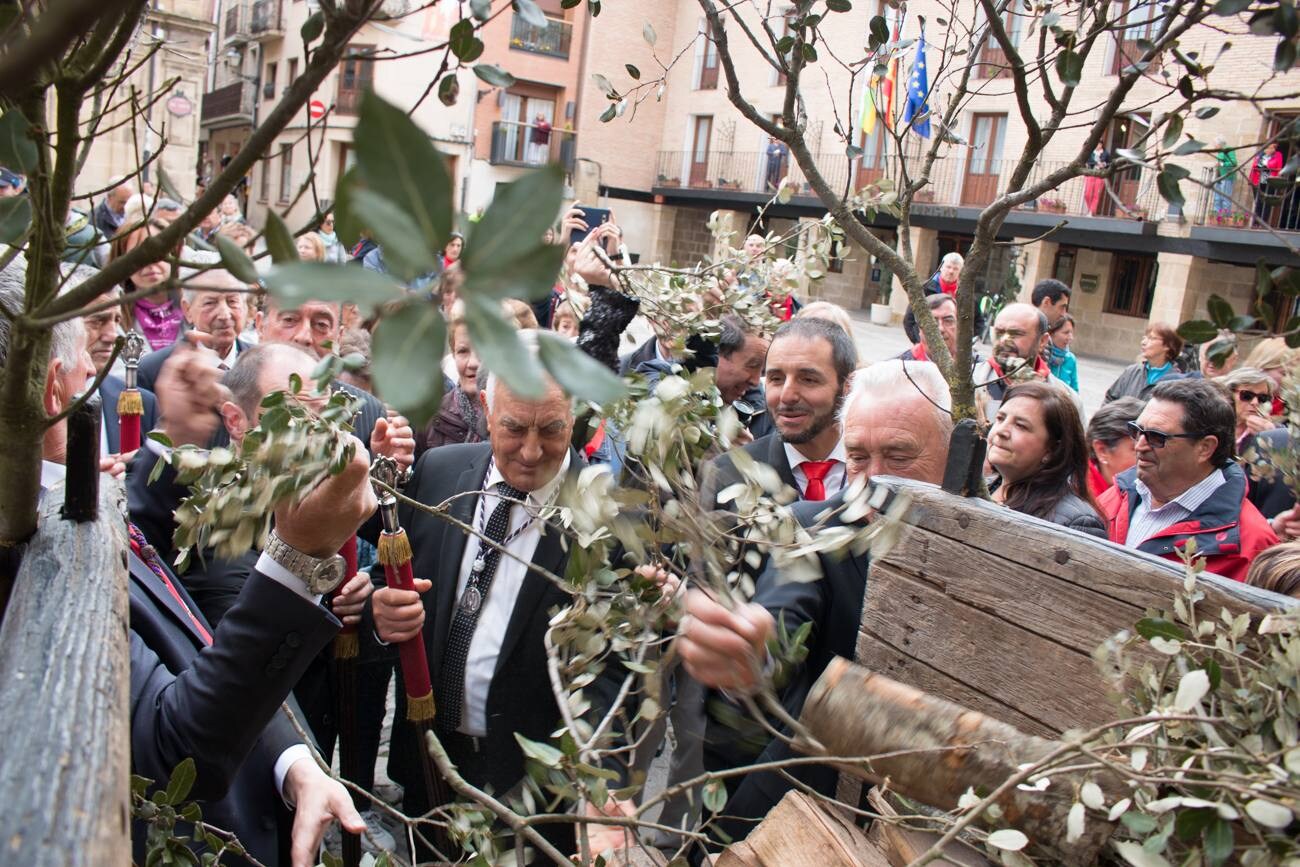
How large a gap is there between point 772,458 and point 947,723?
2.40 meters

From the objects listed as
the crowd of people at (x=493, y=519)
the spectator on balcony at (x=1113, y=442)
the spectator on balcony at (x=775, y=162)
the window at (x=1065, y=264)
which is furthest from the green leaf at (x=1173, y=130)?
the spectator on balcony at (x=775, y=162)

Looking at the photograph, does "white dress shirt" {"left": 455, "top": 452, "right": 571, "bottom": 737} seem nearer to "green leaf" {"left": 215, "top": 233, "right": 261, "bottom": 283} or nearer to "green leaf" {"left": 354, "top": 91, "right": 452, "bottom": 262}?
"green leaf" {"left": 215, "top": 233, "right": 261, "bottom": 283}

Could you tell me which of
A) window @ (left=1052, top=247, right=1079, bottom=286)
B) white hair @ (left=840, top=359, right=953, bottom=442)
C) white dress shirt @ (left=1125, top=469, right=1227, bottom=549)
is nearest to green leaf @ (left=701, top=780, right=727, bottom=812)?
white hair @ (left=840, top=359, right=953, bottom=442)

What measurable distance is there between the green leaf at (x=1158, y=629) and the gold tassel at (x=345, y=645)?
206 cm

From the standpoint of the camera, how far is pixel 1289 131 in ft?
5.46

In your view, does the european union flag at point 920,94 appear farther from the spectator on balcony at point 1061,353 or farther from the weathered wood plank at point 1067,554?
the spectator on balcony at point 1061,353

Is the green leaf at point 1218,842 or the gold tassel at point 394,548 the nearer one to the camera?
the green leaf at point 1218,842

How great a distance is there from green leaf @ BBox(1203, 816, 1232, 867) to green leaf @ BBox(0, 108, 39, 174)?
135 centimetres

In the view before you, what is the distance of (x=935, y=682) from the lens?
191 cm

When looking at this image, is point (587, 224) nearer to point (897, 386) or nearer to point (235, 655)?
point (897, 386)

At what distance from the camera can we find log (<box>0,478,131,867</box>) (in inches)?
27.1

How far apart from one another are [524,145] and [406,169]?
122 ft

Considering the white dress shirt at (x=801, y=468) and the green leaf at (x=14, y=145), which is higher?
the green leaf at (x=14, y=145)

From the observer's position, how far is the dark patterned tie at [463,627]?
10.1 ft
